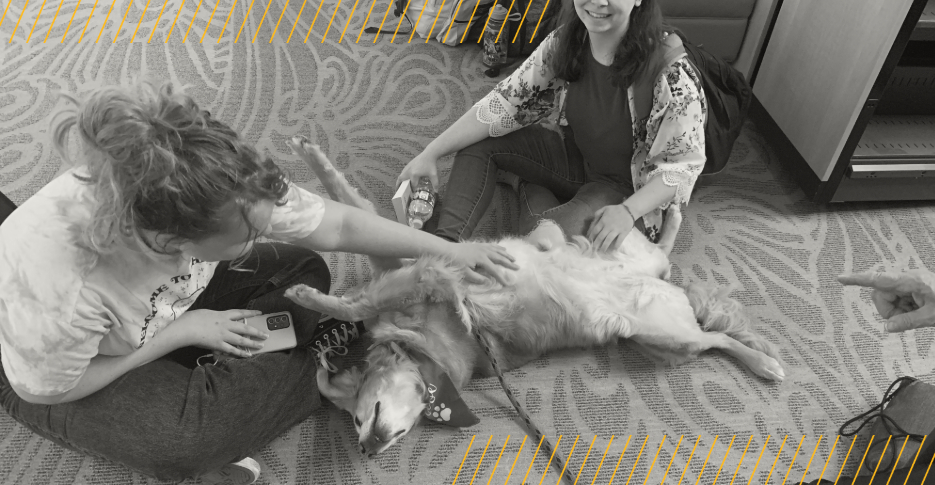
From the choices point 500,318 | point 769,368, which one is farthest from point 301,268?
point 769,368

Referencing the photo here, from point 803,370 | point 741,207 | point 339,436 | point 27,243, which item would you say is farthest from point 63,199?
point 741,207

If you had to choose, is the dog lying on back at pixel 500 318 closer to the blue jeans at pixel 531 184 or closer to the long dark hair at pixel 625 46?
the blue jeans at pixel 531 184

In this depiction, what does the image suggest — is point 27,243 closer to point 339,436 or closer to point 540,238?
point 339,436

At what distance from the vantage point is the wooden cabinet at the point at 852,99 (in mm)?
1553

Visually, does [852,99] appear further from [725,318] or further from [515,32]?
[515,32]

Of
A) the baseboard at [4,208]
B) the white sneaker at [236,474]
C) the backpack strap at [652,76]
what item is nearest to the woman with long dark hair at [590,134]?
the backpack strap at [652,76]

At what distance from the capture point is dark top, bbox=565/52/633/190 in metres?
1.50

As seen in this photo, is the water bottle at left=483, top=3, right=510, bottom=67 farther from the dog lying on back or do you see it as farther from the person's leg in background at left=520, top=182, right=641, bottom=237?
the dog lying on back

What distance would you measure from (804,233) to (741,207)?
210 mm

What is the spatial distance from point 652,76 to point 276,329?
45.2 inches

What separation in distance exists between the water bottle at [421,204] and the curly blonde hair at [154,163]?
83 cm

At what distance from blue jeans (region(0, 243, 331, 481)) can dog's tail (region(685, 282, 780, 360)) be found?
105 centimetres

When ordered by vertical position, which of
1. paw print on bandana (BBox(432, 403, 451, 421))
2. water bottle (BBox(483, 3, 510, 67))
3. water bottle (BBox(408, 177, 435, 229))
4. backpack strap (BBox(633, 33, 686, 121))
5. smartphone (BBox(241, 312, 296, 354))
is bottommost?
paw print on bandana (BBox(432, 403, 451, 421))

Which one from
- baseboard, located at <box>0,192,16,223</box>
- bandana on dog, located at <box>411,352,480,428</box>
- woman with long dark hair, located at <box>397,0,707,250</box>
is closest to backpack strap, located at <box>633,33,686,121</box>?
woman with long dark hair, located at <box>397,0,707,250</box>
